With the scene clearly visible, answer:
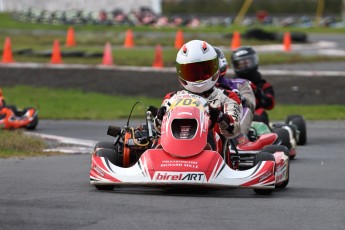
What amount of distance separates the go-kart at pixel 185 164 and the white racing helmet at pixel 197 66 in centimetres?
40

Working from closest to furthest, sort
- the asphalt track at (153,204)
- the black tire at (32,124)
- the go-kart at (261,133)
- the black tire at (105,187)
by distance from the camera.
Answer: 1. the asphalt track at (153,204)
2. the black tire at (105,187)
3. the go-kart at (261,133)
4. the black tire at (32,124)

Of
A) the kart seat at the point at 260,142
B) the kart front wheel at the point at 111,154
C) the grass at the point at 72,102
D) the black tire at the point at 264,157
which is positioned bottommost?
the grass at the point at 72,102

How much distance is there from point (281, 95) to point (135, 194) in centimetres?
1370

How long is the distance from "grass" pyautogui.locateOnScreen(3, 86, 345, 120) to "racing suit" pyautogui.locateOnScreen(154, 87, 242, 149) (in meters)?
9.49

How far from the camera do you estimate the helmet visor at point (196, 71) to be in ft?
31.8

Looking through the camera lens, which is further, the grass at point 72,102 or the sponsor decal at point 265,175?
the grass at point 72,102

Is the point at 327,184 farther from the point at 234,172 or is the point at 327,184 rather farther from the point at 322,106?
the point at 322,106

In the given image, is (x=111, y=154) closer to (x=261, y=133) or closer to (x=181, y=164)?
(x=181, y=164)

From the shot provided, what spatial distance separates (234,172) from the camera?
900cm

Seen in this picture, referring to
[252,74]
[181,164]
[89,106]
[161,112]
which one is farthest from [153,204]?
[89,106]

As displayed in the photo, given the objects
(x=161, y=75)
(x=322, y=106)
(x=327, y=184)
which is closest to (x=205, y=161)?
(x=327, y=184)

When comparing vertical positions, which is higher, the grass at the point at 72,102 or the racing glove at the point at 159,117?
the racing glove at the point at 159,117

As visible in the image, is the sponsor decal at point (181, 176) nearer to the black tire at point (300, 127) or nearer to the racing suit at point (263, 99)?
the racing suit at point (263, 99)

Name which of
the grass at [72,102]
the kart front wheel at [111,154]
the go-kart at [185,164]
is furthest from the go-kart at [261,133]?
the grass at [72,102]
